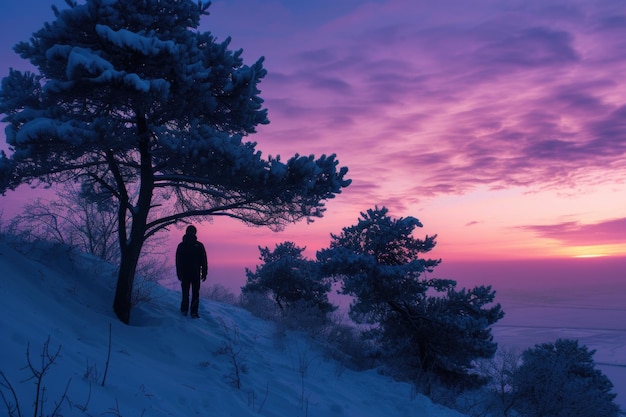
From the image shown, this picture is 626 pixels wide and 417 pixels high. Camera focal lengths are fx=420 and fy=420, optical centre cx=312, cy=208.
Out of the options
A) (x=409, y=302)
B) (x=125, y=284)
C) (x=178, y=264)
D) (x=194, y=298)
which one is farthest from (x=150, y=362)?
(x=409, y=302)

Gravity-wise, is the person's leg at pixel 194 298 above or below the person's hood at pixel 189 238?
below

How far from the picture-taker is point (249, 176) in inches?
302

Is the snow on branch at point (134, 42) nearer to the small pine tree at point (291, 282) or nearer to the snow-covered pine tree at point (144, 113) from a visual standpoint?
the snow-covered pine tree at point (144, 113)

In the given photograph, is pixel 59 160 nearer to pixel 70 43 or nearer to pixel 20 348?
pixel 70 43

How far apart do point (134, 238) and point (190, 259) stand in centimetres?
174

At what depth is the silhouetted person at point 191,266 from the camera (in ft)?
33.2

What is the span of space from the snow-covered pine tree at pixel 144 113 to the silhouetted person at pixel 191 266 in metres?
1.12

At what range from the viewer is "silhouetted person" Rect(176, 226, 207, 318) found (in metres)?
10.1

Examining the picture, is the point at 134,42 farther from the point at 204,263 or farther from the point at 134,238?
the point at 204,263

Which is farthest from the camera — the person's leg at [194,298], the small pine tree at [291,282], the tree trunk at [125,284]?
the small pine tree at [291,282]

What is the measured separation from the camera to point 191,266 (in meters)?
10.2

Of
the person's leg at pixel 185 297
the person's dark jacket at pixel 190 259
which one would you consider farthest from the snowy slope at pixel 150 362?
the person's dark jacket at pixel 190 259

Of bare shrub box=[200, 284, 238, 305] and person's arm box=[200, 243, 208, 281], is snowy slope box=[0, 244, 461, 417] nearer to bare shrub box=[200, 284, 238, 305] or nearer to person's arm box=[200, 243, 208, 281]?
person's arm box=[200, 243, 208, 281]

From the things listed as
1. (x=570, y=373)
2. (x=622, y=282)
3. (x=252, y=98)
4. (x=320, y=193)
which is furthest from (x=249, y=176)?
(x=622, y=282)
